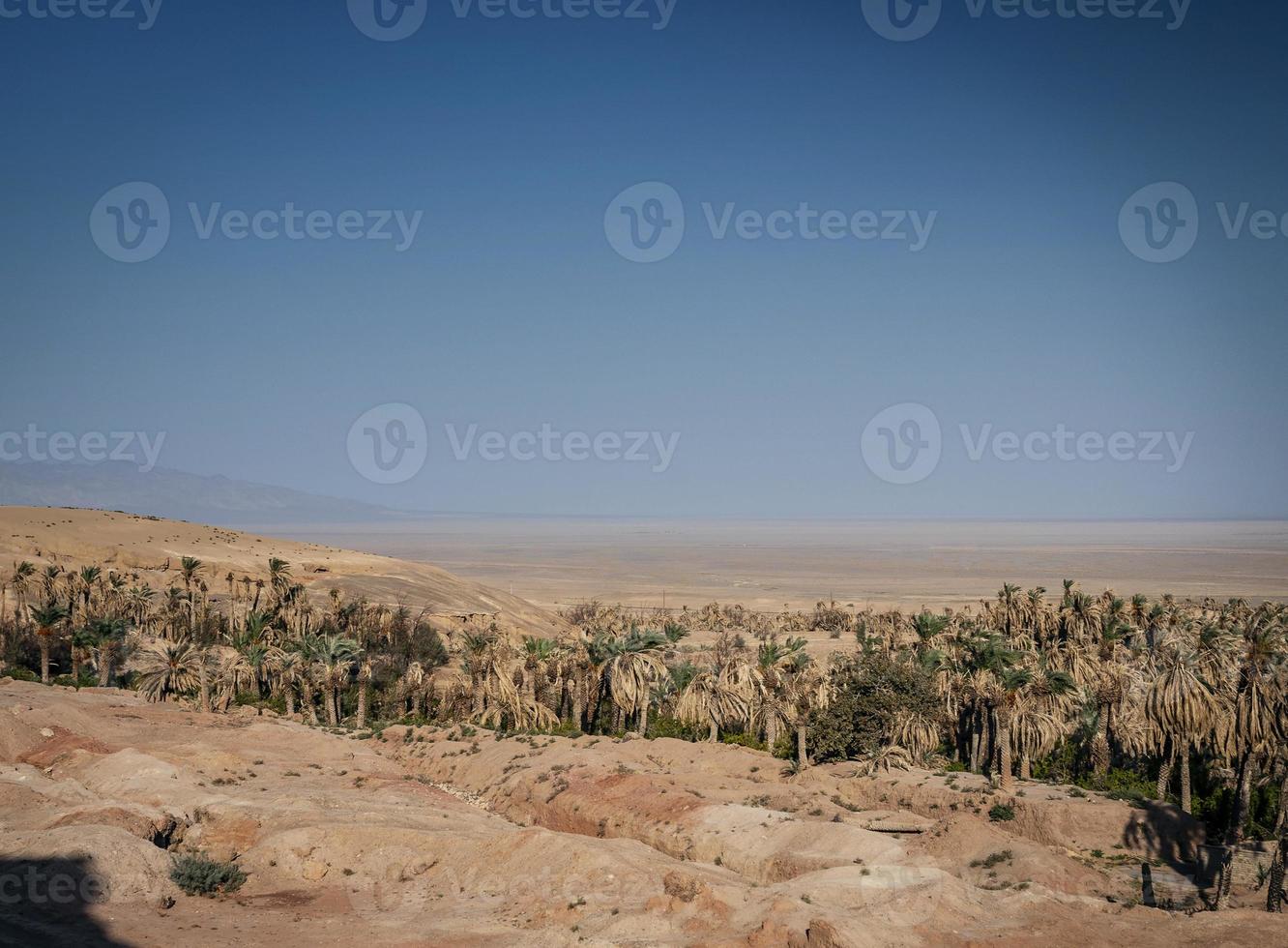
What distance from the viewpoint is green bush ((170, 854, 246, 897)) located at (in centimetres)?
2454

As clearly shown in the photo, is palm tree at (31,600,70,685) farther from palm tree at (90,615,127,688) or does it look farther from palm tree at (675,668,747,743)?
palm tree at (675,668,747,743)

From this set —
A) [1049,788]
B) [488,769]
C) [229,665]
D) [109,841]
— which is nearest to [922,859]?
[1049,788]

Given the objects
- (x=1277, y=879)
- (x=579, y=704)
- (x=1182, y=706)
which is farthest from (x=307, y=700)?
(x=1277, y=879)

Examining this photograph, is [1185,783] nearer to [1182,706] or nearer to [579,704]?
[1182,706]

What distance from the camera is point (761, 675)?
44.0 meters

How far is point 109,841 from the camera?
24234mm

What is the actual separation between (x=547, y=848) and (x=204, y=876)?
893cm

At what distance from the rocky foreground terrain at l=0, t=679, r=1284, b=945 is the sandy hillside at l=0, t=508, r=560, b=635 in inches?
1812

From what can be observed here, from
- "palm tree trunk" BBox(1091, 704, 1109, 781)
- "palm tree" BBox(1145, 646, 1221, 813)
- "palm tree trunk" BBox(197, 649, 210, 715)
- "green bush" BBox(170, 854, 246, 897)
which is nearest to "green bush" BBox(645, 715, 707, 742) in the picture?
"palm tree trunk" BBox(1091, 704, 1109, 781)

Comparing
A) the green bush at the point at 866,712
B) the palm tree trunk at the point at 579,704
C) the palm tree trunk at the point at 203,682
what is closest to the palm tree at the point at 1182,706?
the green bush at the point at 866,712

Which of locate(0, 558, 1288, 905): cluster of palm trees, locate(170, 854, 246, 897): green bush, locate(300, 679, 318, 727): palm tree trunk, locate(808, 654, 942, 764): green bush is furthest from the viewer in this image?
locate(300, 679, 318, 727): palm tree trunk

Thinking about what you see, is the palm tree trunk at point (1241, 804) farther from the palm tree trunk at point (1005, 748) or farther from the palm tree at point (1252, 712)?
the palm tree trunk at point (1005, 748)

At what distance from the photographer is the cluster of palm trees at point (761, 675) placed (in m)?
31.7

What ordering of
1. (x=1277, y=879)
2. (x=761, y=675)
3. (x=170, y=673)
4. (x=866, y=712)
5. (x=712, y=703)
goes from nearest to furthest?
(x=1277, y=879), (x=866, y=712), (x=761, y=675), (x=712, y=703), (x=170, y=673)
